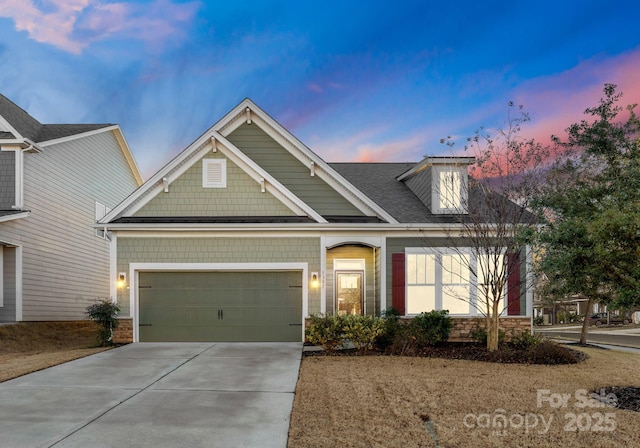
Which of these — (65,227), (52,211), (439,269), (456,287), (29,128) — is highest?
(29,128)

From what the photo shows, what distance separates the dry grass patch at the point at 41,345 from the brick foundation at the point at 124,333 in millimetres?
633

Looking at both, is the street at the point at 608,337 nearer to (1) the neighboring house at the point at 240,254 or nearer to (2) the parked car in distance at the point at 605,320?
(1) the neighboring house at the point at 240,254

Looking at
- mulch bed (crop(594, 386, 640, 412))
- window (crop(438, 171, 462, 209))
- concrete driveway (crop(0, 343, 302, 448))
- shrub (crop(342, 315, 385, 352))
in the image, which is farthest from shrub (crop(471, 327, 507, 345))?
concrete driveway (crop(0, 343, 302, 448))

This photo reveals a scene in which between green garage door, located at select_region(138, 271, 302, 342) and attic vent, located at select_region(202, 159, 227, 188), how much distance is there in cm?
261

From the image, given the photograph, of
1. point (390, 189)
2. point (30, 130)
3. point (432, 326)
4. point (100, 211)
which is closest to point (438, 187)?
point (390, 189)

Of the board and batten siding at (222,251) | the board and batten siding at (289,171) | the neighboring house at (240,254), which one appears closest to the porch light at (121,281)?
the neighboring house at (240,254)

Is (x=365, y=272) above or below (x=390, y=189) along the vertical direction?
below

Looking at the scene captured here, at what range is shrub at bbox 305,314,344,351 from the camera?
460 inches

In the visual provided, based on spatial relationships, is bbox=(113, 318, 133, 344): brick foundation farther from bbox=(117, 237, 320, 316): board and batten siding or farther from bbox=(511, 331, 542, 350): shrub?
bbox=(511, 331, 542, 350): shrub

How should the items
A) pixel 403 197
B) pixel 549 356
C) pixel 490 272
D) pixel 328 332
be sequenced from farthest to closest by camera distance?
pixel 403 197, pixel 490 272, pixel 328 332, pixel 549 356

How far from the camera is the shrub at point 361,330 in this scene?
11695 millimetres

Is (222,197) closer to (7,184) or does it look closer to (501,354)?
(7,184)

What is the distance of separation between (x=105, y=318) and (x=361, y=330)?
694 cm

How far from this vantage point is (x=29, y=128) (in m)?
17.1
